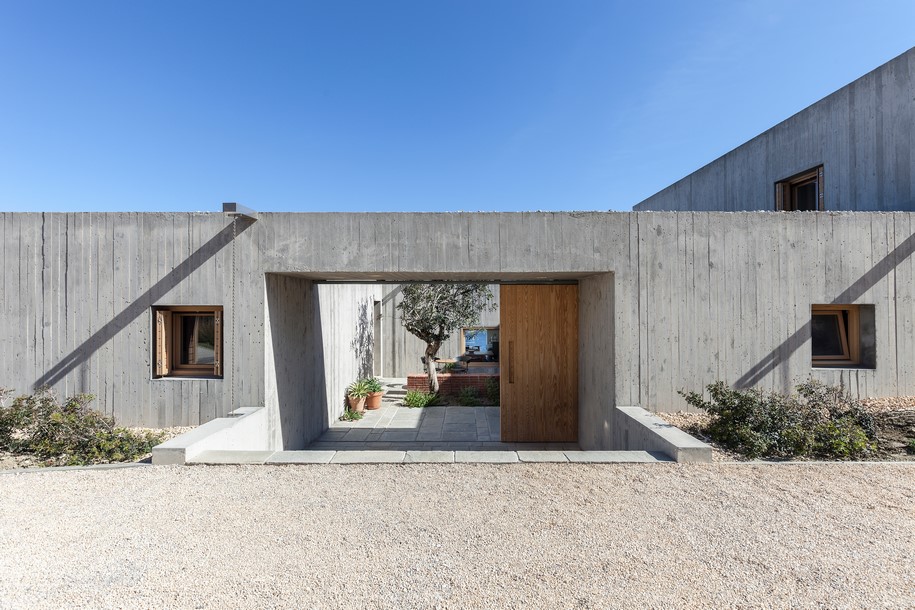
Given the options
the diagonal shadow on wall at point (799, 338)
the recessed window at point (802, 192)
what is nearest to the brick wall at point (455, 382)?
the diagonal shadow on wall at point (799, 338)

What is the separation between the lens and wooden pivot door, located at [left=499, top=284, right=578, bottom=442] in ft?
25.2

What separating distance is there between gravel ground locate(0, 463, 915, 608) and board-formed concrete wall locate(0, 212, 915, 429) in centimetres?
195

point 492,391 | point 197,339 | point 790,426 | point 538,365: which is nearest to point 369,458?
point 197,339

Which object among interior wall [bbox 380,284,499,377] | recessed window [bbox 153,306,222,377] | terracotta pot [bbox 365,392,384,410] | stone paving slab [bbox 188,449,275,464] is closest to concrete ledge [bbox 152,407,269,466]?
stone paving slab [bbox 188,449,275,464]

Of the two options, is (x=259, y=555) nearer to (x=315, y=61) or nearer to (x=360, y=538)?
(x=360, y=538)

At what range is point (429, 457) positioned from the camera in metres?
4.40

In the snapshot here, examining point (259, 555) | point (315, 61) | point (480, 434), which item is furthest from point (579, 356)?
point (315, 61)

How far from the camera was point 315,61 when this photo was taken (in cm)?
1160

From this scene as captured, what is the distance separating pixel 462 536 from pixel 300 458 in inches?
83.0

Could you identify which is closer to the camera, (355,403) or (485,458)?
(485,458)

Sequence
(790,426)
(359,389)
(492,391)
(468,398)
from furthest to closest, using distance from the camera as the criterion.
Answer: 1. (492,391)
2. (468,398)
3. (359,389)
4. (790,426)

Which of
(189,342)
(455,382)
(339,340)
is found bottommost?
(455,382)

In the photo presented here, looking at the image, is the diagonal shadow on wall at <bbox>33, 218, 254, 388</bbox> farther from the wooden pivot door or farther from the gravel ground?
the wooden pivot door

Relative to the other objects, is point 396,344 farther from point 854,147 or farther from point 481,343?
point 854,147
